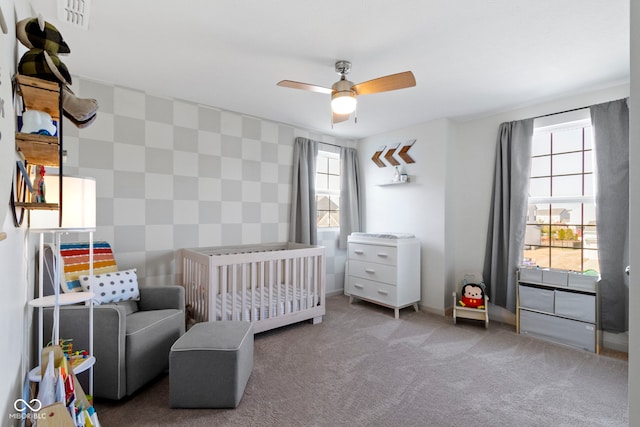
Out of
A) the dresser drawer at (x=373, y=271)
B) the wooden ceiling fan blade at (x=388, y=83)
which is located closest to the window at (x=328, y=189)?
the dresser drawer at (x=373, y=271)

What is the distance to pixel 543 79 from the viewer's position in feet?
8.17

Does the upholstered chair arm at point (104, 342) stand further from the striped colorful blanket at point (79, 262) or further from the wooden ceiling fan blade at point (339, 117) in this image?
the wooden ceiling fan blade at point (339, 117)

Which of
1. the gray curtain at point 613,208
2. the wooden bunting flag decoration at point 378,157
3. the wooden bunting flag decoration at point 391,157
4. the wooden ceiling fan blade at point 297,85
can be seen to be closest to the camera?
the wooden ceiling fan blade at point 297,85

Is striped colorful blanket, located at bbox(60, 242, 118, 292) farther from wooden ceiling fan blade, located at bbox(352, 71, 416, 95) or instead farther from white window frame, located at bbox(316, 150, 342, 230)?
white window frame, located at bbox(316, 150, 342, 230)

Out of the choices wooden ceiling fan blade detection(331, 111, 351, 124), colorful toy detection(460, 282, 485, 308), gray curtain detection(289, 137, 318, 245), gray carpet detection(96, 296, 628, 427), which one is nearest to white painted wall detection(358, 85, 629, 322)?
colorful toy detection(460, 282, 485, 308)

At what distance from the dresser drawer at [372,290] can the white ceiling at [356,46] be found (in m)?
2.04

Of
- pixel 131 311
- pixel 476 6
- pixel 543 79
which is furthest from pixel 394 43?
pixel 131 311

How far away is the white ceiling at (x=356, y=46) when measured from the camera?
1.68 m

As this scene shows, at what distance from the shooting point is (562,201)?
2938 mm

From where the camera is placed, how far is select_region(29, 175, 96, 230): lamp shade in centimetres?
143

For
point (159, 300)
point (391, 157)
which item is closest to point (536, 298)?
point (391, 157)

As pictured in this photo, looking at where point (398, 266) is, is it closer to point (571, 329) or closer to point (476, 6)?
point (571, 329)

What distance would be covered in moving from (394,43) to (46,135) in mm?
1948

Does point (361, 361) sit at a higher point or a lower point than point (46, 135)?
lower
